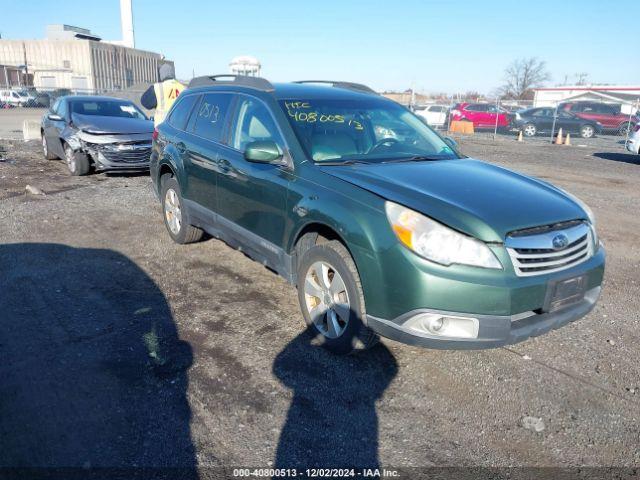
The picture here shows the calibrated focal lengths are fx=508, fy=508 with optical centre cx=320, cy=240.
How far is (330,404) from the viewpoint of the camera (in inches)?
120

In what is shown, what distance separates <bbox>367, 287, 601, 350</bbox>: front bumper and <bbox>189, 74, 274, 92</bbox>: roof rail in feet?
A: 7.94

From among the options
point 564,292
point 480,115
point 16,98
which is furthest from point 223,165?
point 16,98

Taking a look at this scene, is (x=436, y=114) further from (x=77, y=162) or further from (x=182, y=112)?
(x=182, y=112)

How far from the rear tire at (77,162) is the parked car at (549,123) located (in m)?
21.3

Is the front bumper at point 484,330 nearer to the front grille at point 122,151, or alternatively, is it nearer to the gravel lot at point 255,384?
the gravel lot at point 255,384

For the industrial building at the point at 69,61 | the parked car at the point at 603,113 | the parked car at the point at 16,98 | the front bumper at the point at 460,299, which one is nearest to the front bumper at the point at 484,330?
the front bumper at the point at 460,299

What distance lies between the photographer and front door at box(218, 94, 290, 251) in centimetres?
394

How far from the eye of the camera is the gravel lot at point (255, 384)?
8.80 ft

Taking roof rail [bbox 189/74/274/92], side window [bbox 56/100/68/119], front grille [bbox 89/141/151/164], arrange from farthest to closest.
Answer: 1. side window [bbox 56/100/68/119]
2. front grille [bbox 89/141/151/164]
3. roof rail [bbox 189/74/274/92]

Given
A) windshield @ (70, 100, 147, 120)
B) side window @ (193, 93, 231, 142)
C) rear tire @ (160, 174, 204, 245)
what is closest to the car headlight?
side window @ (193, 93, 231, 142)

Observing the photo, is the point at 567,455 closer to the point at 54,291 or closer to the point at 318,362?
the point at 318,362

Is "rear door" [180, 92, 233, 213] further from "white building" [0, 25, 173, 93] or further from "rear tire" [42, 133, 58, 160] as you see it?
"white building" [0, 25, 173, 93]

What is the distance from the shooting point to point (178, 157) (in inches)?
215

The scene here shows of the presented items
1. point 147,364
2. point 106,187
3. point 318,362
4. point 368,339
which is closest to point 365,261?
point 368,339
